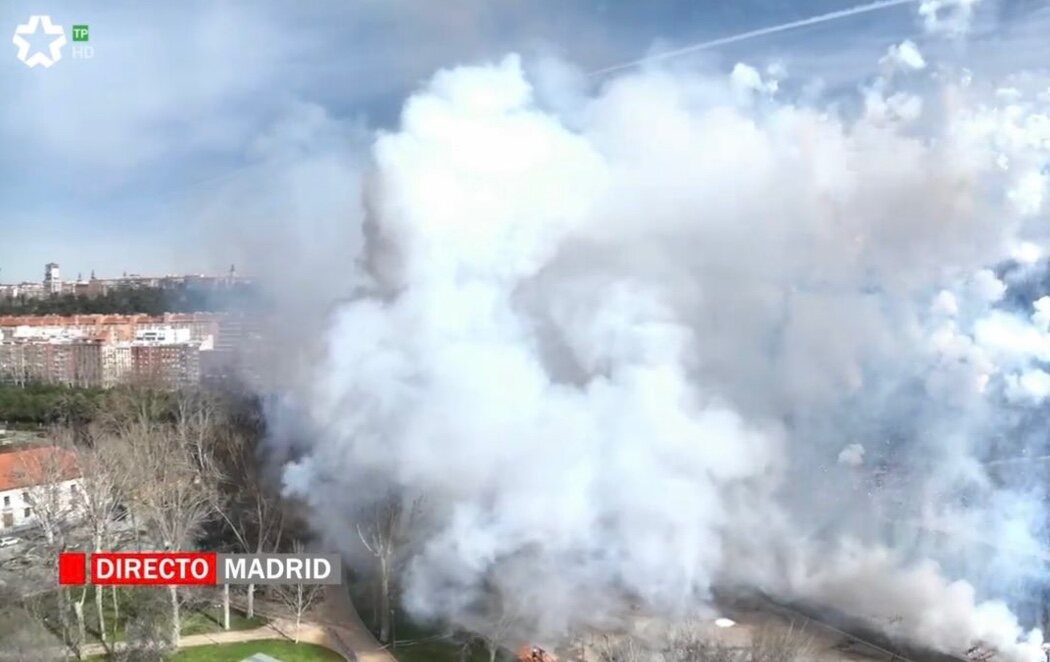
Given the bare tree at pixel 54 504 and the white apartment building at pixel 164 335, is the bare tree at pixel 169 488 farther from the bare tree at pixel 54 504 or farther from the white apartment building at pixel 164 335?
the white apartment building at pixel 164 335

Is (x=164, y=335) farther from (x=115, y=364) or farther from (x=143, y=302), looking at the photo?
(x=115, y=364)

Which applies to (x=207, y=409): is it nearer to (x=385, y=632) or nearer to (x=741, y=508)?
(x=385, y=632)

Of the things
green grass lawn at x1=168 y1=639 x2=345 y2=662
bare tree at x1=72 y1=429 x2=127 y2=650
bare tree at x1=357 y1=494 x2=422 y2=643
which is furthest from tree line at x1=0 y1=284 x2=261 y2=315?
green grass lawn at x1=168 y1=639 x2=345 y2=662

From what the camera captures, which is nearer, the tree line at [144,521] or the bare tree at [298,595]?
the tree line at [144,521]

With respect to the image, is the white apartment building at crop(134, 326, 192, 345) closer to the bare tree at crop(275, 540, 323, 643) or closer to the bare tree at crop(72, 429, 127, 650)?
the bare tree at crop(72, 429, 127, 650)

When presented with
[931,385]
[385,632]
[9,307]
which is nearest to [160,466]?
[385,632]

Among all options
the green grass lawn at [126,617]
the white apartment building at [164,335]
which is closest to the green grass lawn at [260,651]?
the green grass lawn at [126,617]

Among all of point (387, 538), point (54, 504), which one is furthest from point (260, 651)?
point (54, 504)
